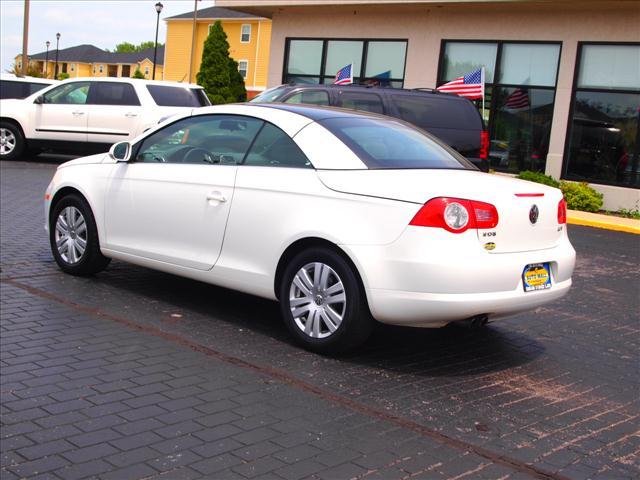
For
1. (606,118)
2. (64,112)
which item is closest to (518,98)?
(606,118)

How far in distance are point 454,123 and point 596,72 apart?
6396mm

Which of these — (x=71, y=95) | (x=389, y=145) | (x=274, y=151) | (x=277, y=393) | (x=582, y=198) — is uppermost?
(x=71, y=95)

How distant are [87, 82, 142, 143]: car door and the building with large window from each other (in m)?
5.81

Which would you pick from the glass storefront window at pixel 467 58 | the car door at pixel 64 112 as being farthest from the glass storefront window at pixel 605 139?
the car door at pixel 64 112

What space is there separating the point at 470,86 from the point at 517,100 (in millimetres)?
2046

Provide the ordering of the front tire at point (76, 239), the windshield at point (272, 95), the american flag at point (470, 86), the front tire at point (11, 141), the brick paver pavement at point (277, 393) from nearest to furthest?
the brick paver pavement at point (277, 393)
the front tire at point (76, 239)
the windshield at point (272, 95)
the american flag at point (470, 86)
the front tire at point (11, 141)

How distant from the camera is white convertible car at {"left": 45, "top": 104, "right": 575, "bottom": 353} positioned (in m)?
5.14

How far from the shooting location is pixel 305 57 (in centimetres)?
2297

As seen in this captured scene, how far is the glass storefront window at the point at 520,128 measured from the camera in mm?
18797

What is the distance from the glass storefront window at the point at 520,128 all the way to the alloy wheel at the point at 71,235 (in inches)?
538

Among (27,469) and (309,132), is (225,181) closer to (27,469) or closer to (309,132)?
(309,132)

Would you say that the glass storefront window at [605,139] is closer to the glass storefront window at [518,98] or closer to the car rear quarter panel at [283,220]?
the glass storefront window at [518,98]

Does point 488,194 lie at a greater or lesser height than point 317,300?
greater

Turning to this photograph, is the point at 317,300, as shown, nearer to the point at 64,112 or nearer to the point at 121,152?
the point at 121,152
